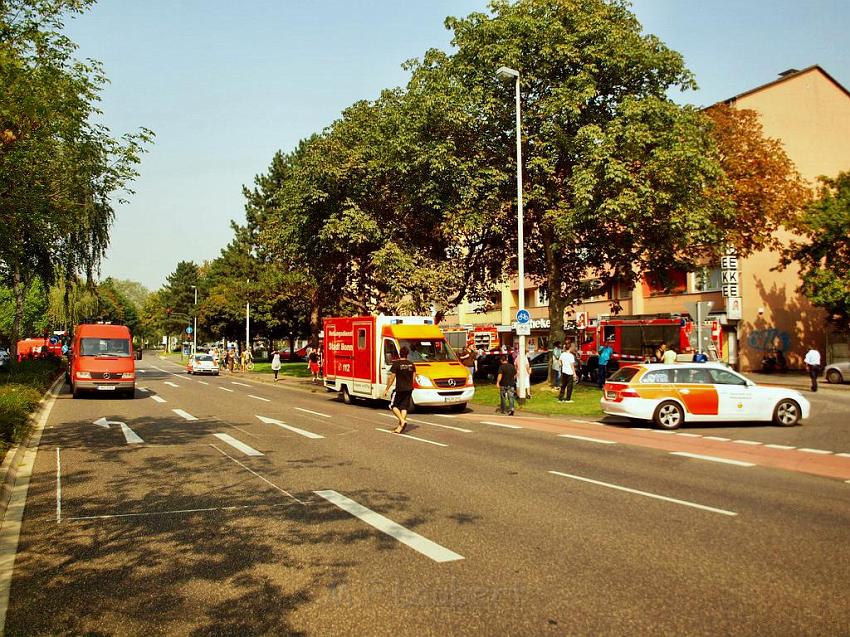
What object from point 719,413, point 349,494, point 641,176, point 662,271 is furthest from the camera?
point 662,271

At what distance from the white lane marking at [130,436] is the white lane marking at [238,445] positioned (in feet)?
4.77

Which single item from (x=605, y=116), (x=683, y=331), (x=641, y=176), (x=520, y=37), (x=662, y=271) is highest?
(x=520, y=37)

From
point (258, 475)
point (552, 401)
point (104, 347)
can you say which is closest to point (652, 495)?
point (258, 475)

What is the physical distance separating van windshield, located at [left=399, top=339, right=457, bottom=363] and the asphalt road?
27.9 feet

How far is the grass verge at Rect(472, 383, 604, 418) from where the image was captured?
19.7m

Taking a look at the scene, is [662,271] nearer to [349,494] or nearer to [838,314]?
[838,314]

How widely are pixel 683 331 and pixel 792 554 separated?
27448mm

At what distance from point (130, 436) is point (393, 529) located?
870 cm

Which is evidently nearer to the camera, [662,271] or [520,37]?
[520,37]

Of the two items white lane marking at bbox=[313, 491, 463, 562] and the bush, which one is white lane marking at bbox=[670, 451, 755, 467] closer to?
white lane marking at bbox=[313, 491, 463, 562]

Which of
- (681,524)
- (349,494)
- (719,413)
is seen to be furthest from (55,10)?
(719,413)

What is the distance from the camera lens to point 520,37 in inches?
904

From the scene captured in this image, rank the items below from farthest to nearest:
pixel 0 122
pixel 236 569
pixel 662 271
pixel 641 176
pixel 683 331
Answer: pixel 683 331 < pixel 662 271 < pixel 641 176 < pixel 0 122 < pixel 236 569

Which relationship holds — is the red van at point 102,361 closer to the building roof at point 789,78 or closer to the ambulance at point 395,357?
the ambulance at point 395,357
